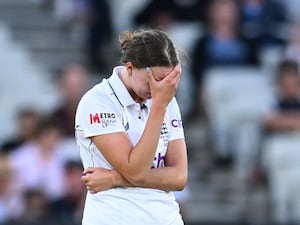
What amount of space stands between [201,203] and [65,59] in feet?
8.02

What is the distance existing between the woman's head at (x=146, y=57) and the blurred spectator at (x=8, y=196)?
17.3 ft

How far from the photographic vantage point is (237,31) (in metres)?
13.5

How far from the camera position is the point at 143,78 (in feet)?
21.7

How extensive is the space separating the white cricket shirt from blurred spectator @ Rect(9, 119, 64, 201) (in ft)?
16.5

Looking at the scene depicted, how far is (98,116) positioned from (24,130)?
5.70 m

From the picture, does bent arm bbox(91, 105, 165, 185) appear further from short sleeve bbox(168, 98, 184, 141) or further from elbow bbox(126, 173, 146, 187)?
short sleeve bbox(168, 98, 184, 141)

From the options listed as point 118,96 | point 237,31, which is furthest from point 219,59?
point 118,96

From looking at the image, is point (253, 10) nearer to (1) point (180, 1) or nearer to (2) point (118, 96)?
(1) point (180, 1)

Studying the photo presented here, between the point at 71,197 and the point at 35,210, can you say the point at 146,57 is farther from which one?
the point at 35,210

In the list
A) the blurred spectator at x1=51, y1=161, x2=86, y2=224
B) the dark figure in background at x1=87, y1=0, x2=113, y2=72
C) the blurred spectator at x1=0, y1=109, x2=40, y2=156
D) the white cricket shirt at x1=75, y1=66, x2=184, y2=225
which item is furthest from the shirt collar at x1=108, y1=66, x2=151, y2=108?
the dark figure in background at x1=87, y1=0, x2=113, y2=72

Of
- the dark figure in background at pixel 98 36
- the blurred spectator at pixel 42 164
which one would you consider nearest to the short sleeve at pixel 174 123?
the blurred spectator at pixel 42 164

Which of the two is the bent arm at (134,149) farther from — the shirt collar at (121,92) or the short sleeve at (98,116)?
the shirt collar at (121,92)

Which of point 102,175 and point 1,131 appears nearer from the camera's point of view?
point 102,175

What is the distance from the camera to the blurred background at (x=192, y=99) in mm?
12016
